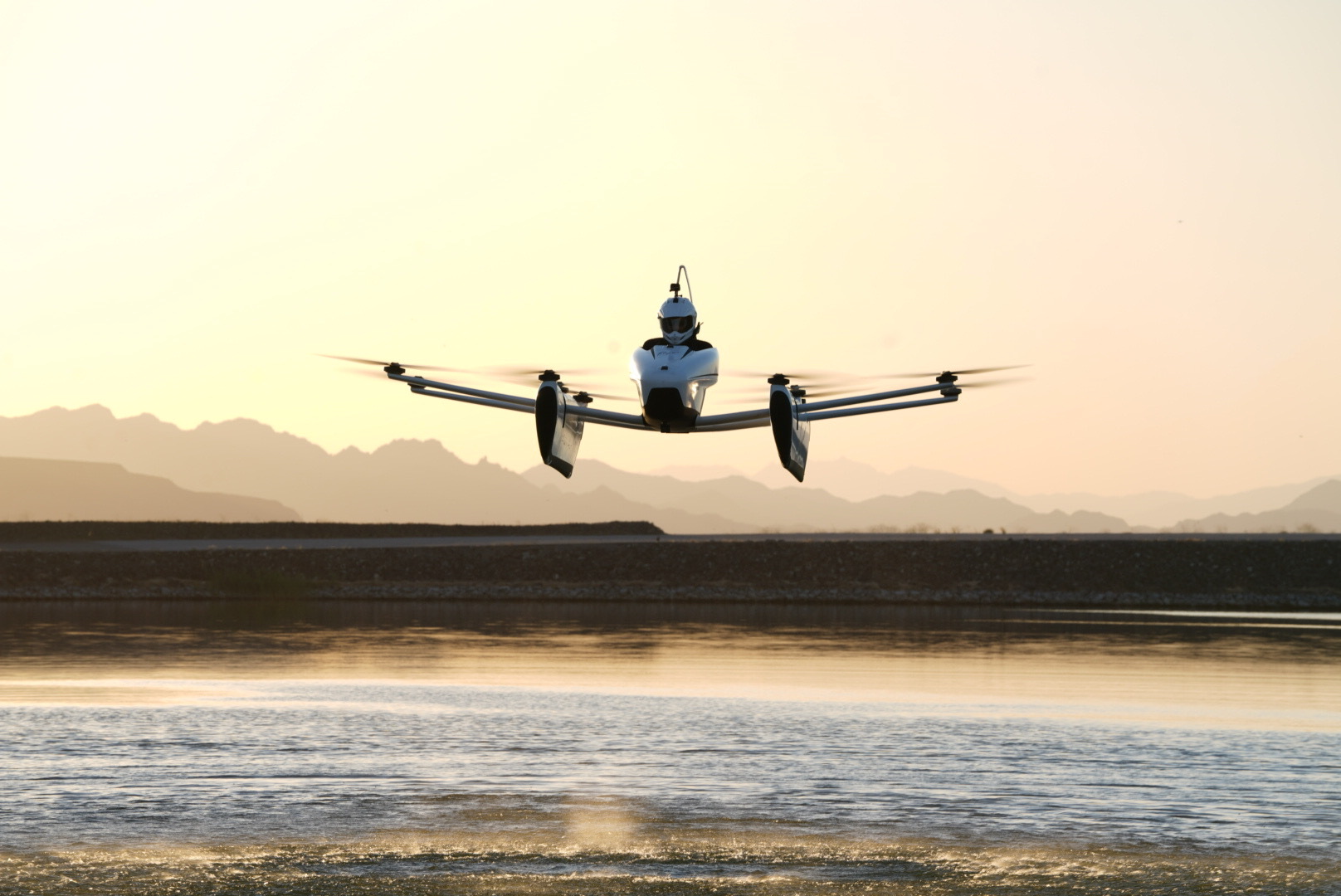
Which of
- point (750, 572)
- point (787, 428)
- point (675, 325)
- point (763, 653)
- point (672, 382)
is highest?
point (675, 325)

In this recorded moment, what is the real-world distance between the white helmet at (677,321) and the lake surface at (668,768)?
9816 millimetres

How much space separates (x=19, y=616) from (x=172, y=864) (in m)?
64.5

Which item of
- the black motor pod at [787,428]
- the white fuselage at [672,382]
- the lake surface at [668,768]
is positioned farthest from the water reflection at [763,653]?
the white fuselage at [672,382]

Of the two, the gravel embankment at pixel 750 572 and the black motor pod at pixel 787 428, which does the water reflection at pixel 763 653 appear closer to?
the gravel embankment at pixel 750 572

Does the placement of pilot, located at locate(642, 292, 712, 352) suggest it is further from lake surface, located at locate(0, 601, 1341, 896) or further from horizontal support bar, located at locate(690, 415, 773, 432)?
lake surface, located at locate(0, 601, 1341, 896)

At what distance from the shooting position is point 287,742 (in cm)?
3459

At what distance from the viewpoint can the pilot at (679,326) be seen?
33438mm

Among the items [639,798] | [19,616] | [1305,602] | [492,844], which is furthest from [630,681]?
[1305,602]

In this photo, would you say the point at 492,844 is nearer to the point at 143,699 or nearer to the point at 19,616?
the point at 143,699

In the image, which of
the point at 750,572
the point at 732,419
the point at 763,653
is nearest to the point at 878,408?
the point at 732,419

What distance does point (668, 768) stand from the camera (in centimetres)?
3125

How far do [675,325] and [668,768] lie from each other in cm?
1031

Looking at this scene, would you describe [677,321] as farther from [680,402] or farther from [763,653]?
[763,653]

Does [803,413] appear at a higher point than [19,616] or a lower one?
higher
